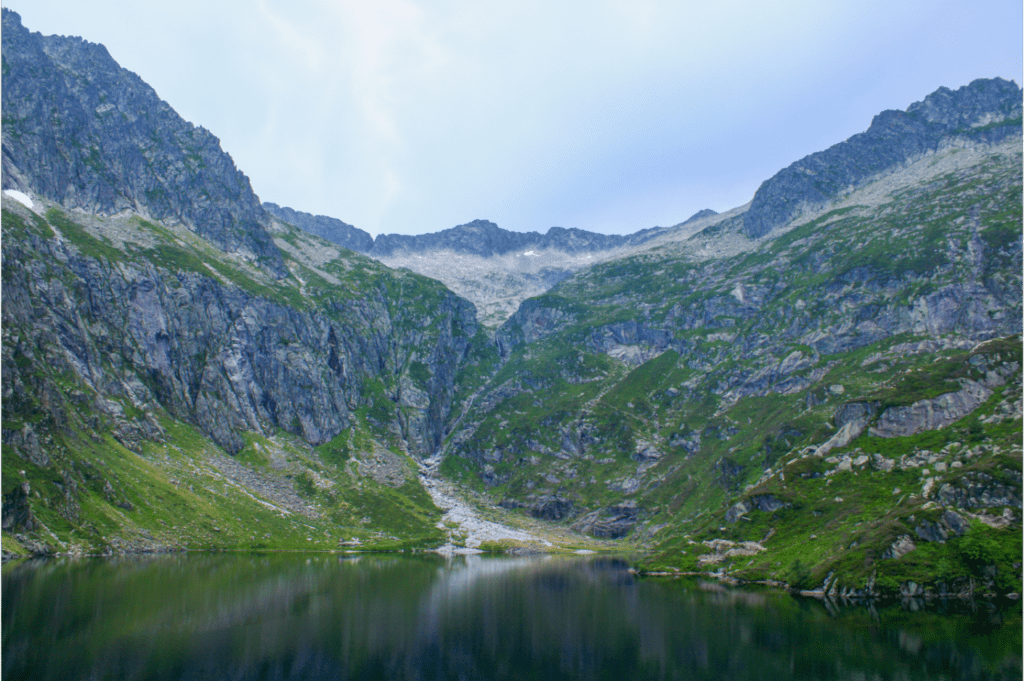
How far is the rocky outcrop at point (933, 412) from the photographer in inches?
5113

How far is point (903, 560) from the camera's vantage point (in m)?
88.1

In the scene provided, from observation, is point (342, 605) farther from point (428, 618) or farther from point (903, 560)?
point (903, 560)

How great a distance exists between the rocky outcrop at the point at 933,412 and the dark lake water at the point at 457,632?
6902 centimetres

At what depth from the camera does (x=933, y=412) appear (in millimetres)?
132375

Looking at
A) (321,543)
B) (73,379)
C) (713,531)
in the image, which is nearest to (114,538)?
(321,543)

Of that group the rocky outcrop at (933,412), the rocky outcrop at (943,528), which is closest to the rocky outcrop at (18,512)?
the rocky outcrop at (943,528)

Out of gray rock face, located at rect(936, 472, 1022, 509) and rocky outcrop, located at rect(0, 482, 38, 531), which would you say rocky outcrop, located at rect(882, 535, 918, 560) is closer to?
gray rock face, located at rect(936, 472, 1022, 509)

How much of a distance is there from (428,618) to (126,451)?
503 feet

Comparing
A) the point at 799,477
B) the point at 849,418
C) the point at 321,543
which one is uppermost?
the point at 849,418

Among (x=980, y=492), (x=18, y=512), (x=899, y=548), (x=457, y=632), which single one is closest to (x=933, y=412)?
(x=980, y=492)

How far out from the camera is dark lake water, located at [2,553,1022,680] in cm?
4909

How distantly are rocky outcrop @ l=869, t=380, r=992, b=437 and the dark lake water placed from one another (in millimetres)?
69017

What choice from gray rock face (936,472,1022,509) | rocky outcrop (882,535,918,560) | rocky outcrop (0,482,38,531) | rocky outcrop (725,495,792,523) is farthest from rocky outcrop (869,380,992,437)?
rocky outcrop (0,482,38,531)

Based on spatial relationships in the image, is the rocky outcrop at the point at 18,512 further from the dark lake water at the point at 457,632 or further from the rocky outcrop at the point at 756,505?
the rocky outcrop at the point at 756,505
